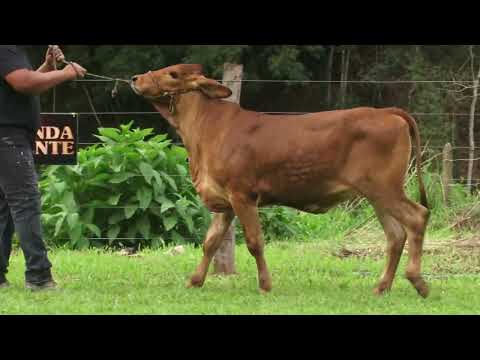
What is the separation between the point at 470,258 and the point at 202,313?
3951 millimetres

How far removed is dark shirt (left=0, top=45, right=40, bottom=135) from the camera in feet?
23.9

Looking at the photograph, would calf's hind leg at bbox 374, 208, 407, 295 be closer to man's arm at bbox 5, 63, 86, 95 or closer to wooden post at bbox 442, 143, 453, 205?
man's arm at bbox 5, 63, 86, 95

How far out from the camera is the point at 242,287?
795 centimetres

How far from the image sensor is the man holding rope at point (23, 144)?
729 centimetres

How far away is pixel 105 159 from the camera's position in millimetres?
11047

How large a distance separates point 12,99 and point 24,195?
0.75 metres

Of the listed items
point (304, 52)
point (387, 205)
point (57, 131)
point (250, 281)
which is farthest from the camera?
point (304, 52)

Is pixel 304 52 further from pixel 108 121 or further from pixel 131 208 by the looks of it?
pixel 131 208

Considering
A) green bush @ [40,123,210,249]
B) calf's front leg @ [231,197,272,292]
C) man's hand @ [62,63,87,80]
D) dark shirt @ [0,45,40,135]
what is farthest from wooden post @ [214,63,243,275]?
dark shirt @ [0,45,40,135]

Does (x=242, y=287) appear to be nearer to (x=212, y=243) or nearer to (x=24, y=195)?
(x=212, y=243)

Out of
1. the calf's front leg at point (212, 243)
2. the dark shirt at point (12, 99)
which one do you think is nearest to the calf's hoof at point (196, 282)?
the calf's front leg at point (212, 243)

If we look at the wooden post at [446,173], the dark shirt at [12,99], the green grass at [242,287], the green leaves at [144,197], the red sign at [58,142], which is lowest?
the green grass at [242,287]

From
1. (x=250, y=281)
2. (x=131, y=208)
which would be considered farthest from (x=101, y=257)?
(x=250, y=281)

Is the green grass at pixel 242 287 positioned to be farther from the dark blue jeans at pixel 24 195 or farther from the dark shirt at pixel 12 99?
the dark shirt at pixel 12 99
